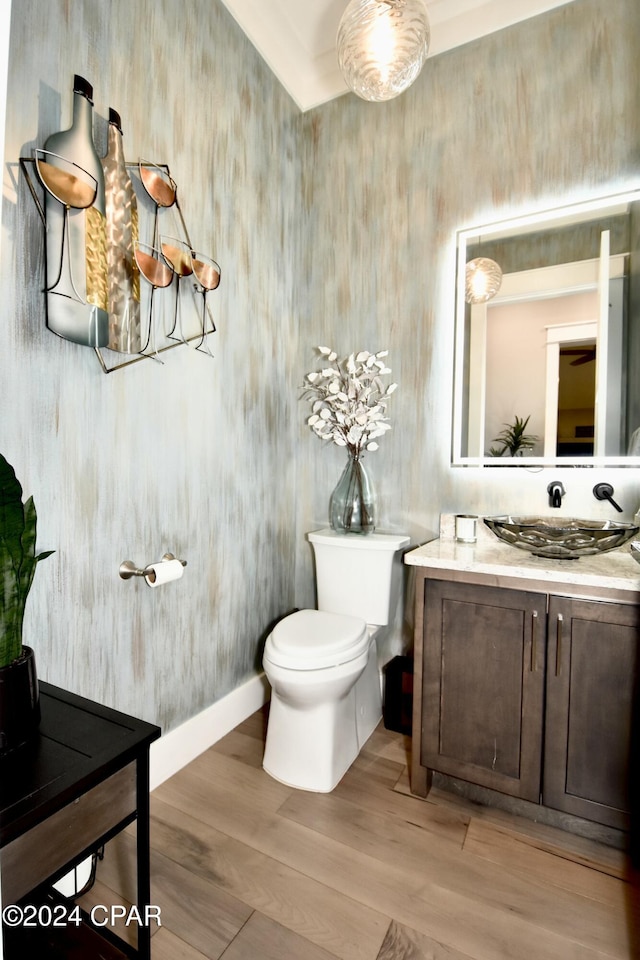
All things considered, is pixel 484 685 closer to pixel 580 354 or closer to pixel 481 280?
pixel 580 354

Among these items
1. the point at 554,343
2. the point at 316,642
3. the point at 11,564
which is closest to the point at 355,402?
the point at 554,343

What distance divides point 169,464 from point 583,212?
70.2 inches

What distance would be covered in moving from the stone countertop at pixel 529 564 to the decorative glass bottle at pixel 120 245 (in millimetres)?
1147

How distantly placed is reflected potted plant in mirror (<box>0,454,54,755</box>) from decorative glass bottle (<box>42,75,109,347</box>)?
574mm

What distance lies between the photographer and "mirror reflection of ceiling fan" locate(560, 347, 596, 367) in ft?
6.09

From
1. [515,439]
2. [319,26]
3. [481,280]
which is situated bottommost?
[515,439]

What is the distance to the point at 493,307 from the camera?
202cm

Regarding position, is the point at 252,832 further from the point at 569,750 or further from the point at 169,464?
the point at 169,464

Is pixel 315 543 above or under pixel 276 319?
under

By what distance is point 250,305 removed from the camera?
2121 mm

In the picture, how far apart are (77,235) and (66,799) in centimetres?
129

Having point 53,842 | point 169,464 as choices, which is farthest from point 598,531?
point 53,842

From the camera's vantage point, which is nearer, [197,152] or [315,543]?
[197,152]


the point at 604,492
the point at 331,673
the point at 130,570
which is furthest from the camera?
the point at 604,492
